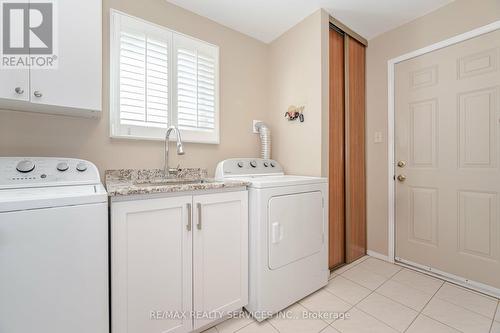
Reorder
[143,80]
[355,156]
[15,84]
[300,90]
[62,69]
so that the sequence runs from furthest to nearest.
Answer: [355,156], [300,90], [143,80], [62,69], [15,84]

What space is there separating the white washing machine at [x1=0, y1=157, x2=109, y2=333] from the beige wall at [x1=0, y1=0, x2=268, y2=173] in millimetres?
619

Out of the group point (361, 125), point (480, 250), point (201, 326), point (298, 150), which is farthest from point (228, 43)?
point (480, 250)

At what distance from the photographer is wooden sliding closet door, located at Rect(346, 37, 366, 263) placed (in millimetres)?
2248

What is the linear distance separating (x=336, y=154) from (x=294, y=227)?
996mm

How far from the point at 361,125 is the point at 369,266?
5.11 feet

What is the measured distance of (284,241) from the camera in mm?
1525

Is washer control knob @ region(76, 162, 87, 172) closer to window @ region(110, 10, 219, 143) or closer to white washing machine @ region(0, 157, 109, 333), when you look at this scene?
window @ region(110, 10, 219, 143)

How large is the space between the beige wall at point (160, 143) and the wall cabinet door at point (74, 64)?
11.8 inches

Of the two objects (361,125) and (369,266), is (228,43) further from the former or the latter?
(369,266)

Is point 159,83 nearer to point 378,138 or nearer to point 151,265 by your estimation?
point 151,265

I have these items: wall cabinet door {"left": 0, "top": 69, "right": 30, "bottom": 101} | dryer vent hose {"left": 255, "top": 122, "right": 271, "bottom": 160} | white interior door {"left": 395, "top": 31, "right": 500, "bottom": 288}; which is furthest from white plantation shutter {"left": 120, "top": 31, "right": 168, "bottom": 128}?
white interior door {"left": 395, "top": 31, "right": 500, "bottom": 288}

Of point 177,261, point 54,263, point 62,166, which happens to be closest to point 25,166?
point 62,166

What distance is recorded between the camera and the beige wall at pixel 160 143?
4.32ft

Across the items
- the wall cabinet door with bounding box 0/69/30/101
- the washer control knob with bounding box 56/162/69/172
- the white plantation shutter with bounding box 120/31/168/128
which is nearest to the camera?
the wall cabinet door with bounding box 0/69/30/101
